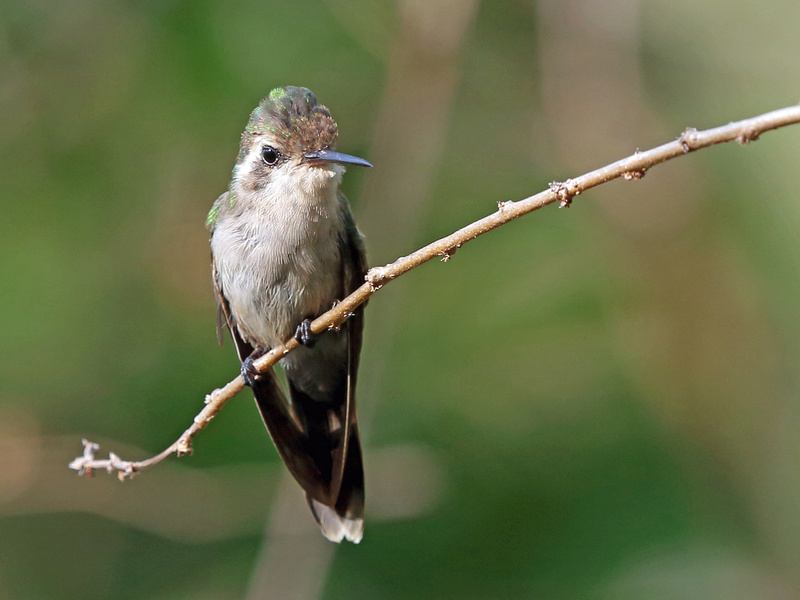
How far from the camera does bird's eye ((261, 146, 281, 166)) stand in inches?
151

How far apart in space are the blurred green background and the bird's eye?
124 cm

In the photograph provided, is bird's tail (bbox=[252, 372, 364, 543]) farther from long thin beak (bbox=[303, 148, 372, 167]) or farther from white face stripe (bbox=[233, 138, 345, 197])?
long thin beak (bbox=[303, 148, 372, 167])

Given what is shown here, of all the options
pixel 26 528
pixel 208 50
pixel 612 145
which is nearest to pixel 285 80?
pixel 208 50

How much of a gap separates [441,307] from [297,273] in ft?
6.44

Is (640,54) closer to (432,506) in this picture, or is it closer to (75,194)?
(432,506)

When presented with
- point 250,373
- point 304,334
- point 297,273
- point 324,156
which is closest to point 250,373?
point 250,373

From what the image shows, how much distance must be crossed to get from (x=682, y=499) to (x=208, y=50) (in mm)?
3718

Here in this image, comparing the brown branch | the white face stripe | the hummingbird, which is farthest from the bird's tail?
the brown branch

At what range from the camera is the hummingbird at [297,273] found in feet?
12.4

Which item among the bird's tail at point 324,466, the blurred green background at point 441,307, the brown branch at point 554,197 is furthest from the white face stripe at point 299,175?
the blurred green background at point 441,307

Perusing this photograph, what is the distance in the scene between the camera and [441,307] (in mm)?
5738

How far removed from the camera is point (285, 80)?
571 centimetres

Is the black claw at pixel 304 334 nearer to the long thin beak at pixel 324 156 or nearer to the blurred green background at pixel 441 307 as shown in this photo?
the long thin beak at pixel 324 156

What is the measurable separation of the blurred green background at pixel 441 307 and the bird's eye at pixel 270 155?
1235mm
